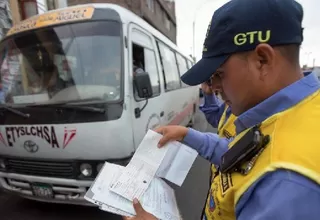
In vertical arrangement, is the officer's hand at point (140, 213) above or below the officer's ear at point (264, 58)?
below

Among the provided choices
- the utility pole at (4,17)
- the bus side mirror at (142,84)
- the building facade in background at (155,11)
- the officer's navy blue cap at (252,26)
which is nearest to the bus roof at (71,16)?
the bus side mirror at (142,84)

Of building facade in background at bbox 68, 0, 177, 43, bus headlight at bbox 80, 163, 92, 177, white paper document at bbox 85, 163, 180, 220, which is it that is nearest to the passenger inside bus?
bus headlight at bbox 80, 163, 92, 177

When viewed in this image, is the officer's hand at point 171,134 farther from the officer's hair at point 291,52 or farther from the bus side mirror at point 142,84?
the bus side mirror at point 142,84

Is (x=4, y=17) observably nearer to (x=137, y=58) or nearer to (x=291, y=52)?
(x=137, y=58)

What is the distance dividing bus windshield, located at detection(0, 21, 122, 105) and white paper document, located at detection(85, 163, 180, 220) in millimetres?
1434

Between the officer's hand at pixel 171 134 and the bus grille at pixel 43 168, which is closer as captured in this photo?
the officer's hand at pixel 171 134

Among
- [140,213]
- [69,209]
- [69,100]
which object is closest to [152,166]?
[140,213]

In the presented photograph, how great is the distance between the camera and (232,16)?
2.81 ft

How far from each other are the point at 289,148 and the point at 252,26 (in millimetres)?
411

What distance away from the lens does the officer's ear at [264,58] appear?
801 millimetres

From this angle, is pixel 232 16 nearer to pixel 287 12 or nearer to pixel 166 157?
pixel 287 12

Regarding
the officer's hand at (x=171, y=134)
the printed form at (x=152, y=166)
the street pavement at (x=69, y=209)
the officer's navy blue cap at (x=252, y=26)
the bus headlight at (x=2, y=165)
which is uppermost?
the officer's navy blue cap at (x=252, y=26)

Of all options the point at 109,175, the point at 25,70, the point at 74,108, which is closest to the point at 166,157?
the point at 109,175

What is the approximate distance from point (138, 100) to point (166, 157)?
1.47 metres
